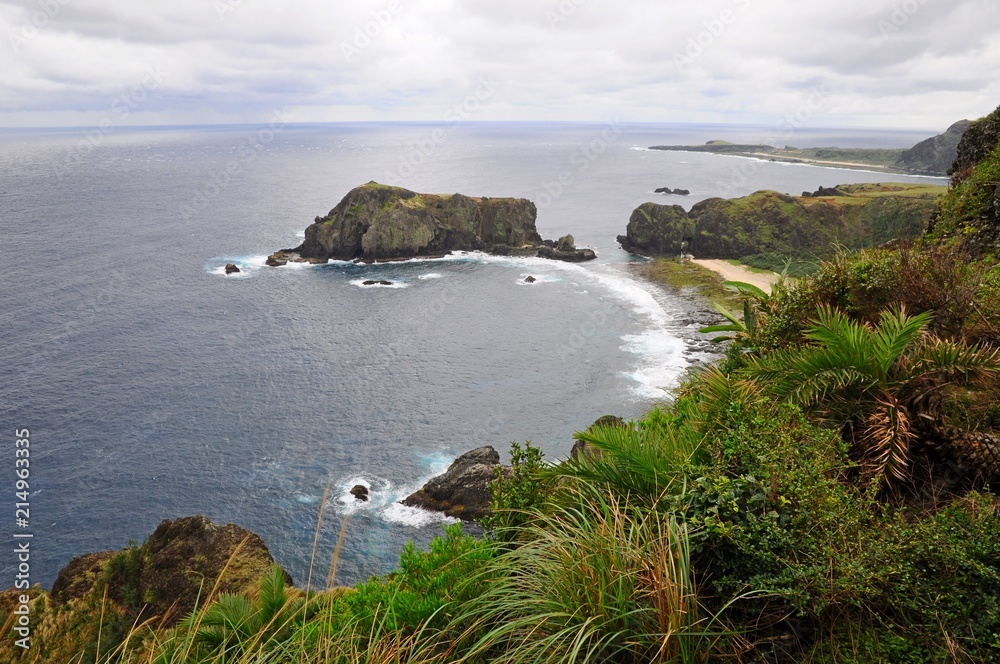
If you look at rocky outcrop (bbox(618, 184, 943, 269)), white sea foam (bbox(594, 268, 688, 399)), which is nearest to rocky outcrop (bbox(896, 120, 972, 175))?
rocky outcrop (bbox(618, 184, 943, 269))

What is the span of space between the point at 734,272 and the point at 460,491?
61.4 metres

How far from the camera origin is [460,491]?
33.5 meters

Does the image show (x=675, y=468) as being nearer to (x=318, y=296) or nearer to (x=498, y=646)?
(x=498, y=646)

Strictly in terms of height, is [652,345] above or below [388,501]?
above

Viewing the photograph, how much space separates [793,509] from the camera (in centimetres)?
537

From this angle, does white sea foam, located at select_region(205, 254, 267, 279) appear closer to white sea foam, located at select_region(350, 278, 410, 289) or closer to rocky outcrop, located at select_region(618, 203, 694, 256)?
white sea foam, located at select_region(350, 278, 410, 289)

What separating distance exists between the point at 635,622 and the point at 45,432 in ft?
153

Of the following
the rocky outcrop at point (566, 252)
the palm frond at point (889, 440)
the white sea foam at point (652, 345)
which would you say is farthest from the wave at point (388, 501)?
the rocky outcrop at point (566, 252)

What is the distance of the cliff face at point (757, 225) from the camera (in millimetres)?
89688

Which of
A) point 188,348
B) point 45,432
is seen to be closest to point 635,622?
point 45,432

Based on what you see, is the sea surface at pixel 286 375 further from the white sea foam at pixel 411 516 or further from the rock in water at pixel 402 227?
the rock in water at pixel 402 227

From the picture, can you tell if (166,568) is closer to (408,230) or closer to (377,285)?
(377,285)

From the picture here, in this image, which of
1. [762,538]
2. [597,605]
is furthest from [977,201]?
[597,605]

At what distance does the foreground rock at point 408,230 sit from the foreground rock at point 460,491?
188ft
